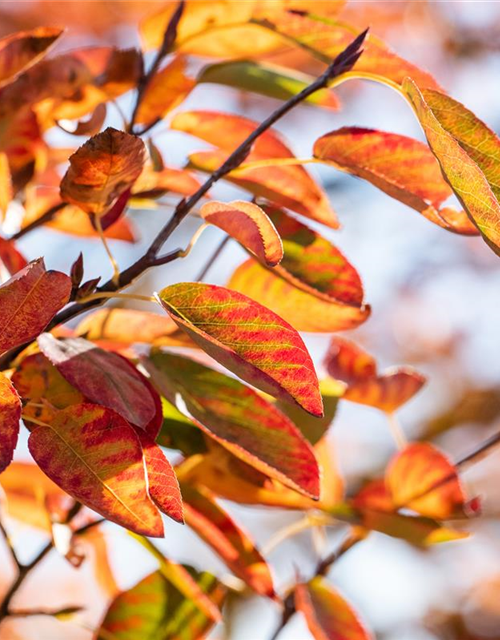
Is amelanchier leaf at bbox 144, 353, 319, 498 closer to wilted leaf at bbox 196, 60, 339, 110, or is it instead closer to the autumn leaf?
the autumn leaf

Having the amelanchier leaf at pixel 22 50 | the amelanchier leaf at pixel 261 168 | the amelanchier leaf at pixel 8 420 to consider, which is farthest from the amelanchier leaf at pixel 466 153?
the amelanchier leaf at pixel 22 50

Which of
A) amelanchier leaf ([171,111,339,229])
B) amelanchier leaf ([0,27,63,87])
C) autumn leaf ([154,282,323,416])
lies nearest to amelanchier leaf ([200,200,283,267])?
autumn leaf ([154,282,323,416])

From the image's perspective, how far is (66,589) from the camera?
3389mm

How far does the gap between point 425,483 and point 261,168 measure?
1.39ft

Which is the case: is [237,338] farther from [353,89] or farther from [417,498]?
[353,89]

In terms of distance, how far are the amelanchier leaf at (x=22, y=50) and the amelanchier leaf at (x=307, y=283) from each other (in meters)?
0.29

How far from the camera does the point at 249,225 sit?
0.58 metres

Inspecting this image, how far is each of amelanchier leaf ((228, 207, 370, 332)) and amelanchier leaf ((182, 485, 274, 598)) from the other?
211mm

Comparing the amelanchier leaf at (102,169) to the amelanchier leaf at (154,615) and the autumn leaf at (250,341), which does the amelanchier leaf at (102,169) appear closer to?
the autumn leaf at (250,341)

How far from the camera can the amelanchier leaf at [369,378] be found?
101cm

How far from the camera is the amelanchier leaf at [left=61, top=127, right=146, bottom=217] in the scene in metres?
0.59

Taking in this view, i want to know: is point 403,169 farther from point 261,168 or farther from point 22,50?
point 22,50

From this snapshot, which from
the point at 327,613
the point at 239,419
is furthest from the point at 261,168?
the point at 327,613

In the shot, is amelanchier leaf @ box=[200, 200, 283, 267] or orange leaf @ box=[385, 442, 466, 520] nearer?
amelanchier leaf @ box=[200, 200, 283, 267]
